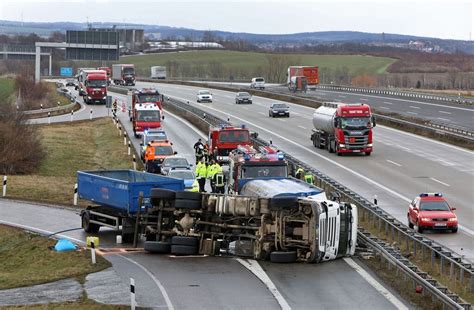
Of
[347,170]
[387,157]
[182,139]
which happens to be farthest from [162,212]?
[182,139]

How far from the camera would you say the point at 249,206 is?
25078 millimetres

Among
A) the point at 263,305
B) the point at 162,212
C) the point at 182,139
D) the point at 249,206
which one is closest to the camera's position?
A: the point at 263,305

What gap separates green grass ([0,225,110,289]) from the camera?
24.2 m

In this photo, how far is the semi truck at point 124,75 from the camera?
13912 cm

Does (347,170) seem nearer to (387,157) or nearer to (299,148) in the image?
(387,157)

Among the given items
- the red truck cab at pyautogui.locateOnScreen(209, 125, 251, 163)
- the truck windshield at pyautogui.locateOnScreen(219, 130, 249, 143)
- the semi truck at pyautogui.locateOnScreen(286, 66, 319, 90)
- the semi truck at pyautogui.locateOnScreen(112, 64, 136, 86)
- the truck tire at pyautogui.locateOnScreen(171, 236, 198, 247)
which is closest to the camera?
the truck tire at pyautogui.locateOnScreen(171, 236, 198, 247)

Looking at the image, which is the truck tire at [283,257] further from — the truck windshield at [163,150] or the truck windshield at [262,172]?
the truck windshield at [163,150]

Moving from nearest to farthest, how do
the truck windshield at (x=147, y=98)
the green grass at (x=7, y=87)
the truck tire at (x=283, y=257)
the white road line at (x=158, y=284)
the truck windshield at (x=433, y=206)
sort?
the white road line at (x=158, y=284)
the truck tire at (x=283, y=257)
the truck windshield at (x=433, y=206)
the truck windshield at (x=147, y=98)
the green grass at (x=7, y=87)

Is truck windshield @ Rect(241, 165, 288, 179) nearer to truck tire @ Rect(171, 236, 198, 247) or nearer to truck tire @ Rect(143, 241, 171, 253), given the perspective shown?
truck tire @ Rect(143, 241, 171, 253)

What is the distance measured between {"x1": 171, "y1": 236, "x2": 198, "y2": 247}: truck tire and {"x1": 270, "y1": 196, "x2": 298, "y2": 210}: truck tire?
287 centimetres

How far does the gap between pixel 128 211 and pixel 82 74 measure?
266ft

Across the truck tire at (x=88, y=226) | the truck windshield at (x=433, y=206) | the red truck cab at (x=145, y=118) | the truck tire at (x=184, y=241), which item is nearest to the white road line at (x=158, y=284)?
the truck tire at (x=184, y=241)

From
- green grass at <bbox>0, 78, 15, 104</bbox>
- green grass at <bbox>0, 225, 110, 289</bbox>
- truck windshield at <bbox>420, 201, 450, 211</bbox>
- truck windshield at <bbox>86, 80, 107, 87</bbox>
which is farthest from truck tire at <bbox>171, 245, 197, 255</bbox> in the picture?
green grass at <bbox>0, 78, 15, 104</bbox>

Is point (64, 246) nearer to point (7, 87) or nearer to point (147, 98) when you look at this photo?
point (147, 98)
